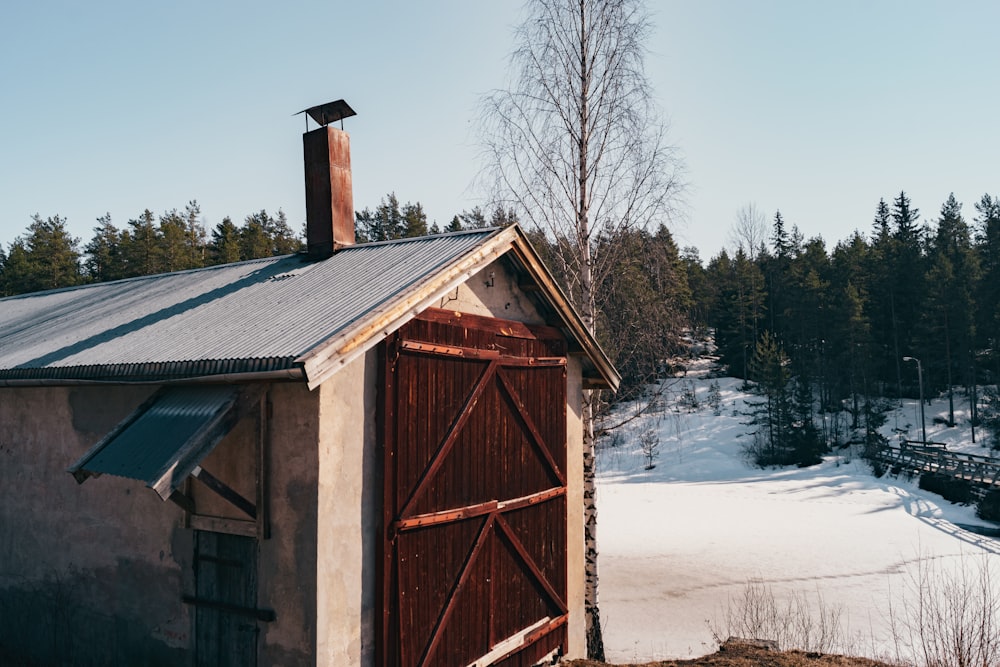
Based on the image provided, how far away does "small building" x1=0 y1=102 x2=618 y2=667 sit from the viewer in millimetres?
6188

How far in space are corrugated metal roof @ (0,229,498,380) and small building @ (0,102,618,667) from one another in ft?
0.15

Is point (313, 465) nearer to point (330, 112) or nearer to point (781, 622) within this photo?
point (330, 112)

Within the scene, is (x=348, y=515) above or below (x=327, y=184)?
below

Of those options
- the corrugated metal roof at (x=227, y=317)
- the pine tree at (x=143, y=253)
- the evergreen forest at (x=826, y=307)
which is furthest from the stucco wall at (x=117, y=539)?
the pine tree at (x=143, y=253)

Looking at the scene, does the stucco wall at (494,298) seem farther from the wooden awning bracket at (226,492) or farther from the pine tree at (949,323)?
the pine tree at (949,323)

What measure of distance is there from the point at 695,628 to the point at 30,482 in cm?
1127

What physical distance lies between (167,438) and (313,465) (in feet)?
4.08

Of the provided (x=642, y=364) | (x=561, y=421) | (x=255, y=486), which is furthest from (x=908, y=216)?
(x=255, y=486)

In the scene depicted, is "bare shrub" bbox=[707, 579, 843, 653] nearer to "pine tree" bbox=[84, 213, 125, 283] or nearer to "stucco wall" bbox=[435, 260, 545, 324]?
"stucco wall" bbox=[435, 260, 545, 324]

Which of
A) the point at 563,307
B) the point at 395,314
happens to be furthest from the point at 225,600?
the point at 563,307

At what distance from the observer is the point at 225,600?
6590 millimetres

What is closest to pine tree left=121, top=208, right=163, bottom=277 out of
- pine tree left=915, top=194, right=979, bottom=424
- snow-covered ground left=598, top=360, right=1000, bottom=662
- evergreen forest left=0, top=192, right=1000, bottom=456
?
evergreen forest left=0, top=192, right=1000, bottom=456

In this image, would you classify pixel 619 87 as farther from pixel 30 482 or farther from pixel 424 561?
pixel 30 482

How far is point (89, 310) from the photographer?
11.0 metres
